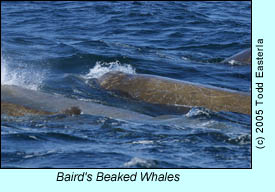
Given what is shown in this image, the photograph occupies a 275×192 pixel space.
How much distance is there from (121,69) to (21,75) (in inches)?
126

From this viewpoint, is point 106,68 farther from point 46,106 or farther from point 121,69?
point 46,106

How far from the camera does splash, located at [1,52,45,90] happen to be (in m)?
14.5

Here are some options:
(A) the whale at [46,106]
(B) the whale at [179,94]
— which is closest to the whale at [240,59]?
(B) the whale at [179,94]

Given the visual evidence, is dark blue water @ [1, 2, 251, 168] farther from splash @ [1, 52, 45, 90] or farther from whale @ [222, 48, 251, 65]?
whale @ [222, 48, 251, 65]

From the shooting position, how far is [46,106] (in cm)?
1270

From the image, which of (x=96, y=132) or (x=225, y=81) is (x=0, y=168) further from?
(x=225, y=81)

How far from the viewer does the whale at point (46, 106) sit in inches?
492

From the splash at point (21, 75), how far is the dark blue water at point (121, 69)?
0.04 meters

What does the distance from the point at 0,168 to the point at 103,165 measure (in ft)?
4.75

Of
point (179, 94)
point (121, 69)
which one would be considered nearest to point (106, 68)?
point (121, 69)

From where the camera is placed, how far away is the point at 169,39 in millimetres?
23094

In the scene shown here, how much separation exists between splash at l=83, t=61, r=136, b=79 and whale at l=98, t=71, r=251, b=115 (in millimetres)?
1356
